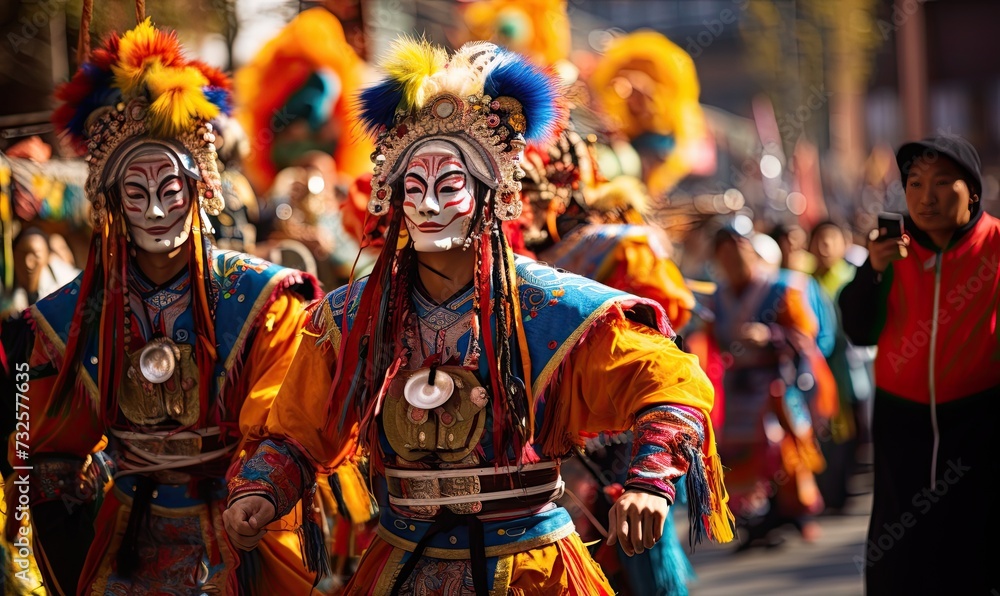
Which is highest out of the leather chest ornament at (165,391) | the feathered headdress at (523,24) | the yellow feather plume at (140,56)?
the feathered headdress at (523,24)

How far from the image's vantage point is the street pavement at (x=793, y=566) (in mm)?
7559

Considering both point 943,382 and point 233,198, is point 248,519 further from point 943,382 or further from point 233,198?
point 233,198

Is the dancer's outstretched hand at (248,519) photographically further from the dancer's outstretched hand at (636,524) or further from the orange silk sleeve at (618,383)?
the dancer's outstretched hand at (636,524)

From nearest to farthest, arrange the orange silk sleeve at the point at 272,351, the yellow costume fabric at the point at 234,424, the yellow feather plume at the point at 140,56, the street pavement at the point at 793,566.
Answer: the orange silk sleeve at the point at 272,351, the yellow costume fabric at the point at 234,424, the yellow feather plume at the point at 140,56, the street pavement at the point at 793,566

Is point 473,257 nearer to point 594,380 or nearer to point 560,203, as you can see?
point 594,380

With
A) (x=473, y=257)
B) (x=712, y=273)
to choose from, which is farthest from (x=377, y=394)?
(x=712, y=273)

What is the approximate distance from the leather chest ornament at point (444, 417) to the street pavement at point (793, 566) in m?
4.07

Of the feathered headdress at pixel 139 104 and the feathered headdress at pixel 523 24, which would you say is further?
the feathered headdress at pixel 523 24

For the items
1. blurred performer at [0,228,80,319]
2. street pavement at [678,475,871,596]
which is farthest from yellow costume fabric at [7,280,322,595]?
street pavement at [678,475,871,596]

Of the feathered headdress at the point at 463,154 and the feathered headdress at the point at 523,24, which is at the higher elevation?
the feathered headdress at the point at 523,24

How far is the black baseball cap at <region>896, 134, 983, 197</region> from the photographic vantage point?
4.88 m

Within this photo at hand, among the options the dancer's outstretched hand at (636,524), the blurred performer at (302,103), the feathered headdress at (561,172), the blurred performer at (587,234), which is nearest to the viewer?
the dancer's outstretched hand at (636,524)

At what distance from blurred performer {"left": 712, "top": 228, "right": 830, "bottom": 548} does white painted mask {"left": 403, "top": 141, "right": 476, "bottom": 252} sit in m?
5.38

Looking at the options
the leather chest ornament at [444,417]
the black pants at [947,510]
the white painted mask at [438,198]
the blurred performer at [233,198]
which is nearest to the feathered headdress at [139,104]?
the white painted mask at [438,198]
